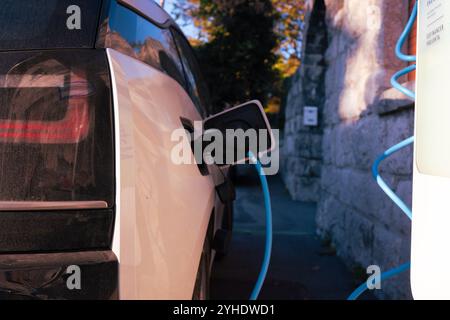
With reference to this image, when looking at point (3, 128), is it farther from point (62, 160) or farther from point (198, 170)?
point (198, 170)

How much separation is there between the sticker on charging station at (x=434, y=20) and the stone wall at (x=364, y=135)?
1484 mm

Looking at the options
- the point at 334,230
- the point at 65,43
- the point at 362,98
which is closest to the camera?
the point at 65,43

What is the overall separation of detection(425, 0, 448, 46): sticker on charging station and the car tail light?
2.72 feet

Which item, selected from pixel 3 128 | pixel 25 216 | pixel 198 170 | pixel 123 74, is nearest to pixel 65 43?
pixel 123 74

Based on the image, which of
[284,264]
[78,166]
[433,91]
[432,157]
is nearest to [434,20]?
[433,91]

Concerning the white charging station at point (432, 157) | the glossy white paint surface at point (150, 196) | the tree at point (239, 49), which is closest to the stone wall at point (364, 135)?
the white charging station at point (432, 157)

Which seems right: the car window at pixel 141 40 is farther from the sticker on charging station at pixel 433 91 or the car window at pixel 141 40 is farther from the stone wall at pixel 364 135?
the stone wall at pixel 364 135

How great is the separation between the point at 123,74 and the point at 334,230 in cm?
361

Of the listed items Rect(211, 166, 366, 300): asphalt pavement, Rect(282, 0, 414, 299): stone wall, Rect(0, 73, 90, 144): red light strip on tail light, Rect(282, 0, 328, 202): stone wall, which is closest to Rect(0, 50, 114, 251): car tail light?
Rect(0, 73, 90, 144): red light strip on tail light

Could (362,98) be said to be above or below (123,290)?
above

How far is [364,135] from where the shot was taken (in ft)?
10.9

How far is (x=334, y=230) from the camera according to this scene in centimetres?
430

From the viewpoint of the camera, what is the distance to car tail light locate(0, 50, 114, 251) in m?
0.98

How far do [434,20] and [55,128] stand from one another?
98cm
